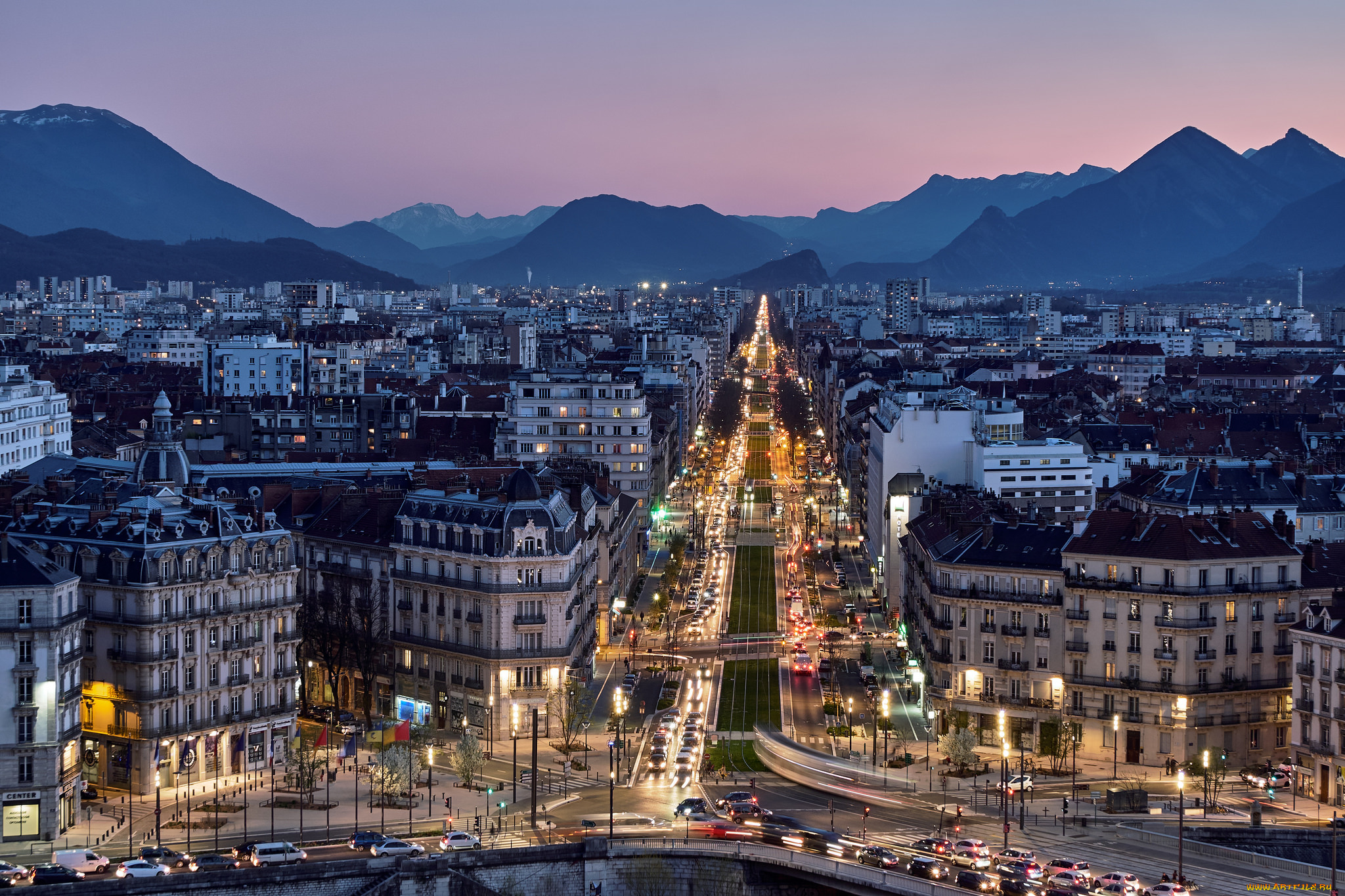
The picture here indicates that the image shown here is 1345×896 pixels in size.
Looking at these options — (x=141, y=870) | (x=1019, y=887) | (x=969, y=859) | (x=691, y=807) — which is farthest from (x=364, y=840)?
(x=1019, y=887)

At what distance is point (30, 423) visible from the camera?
145375mm

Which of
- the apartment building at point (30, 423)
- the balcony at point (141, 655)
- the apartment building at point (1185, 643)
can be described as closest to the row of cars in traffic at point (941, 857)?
the apartment building at point (1185, 643)

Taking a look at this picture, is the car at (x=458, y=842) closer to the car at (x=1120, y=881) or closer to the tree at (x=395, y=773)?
the tree at (x=395, y=773)

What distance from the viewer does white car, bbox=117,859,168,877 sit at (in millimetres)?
57000

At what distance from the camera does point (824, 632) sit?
4149 inches

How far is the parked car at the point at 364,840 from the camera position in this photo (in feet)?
202

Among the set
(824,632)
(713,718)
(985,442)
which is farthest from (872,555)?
(713,718)

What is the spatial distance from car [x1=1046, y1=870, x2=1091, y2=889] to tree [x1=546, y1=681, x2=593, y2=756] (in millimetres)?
24514

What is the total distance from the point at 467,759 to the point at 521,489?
15054 mm

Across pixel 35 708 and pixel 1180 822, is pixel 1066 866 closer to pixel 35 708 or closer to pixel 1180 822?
pixel 1180 822

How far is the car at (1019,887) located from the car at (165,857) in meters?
25.5

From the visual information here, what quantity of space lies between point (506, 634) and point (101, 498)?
58.8 ft

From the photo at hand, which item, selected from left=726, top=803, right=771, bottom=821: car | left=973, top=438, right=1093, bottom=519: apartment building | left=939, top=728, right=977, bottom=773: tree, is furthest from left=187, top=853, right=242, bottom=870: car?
left=973, top=438, right=1093, bottom=519: apartment building

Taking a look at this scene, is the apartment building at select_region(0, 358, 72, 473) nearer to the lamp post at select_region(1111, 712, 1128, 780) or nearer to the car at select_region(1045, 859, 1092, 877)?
the lamp post at select_region(1111, 712, 1128, 780)
